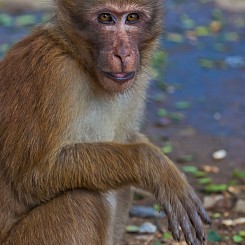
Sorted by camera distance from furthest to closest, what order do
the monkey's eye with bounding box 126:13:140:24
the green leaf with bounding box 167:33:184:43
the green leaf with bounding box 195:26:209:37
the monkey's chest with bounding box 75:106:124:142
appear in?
the green leaf with bounding box 195:26:209:37
the green leaf with bounding box 167:33:184:43
the monkey's chest with bounding box 75:106:124:142
the monkey's eye with bounding box 126:13:140:24

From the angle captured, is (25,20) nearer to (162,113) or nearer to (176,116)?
(162,113)

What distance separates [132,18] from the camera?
6773 millimetres

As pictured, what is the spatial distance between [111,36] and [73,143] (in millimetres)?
906

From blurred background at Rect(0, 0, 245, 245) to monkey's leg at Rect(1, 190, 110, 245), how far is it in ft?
5.42

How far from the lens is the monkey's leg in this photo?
6.62 m

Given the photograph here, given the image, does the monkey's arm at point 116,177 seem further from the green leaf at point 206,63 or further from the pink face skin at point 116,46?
the green leaf at point 206,63

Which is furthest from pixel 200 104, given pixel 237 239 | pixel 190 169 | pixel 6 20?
pixel 6 20

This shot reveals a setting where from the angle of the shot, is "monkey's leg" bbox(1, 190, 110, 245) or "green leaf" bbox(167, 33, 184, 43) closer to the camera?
"monkey's leg" bbox(1, 190, 110, 245)

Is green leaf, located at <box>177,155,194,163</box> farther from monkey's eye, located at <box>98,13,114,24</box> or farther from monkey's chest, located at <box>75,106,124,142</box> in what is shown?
monkey's eye, located at <box>98,13,114,24</box>

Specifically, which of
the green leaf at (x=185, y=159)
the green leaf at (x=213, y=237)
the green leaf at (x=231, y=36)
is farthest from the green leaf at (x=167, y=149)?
the green leaf at (x=231, y=36)

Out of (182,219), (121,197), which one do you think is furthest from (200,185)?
(182,219)

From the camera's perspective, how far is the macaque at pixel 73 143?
6.62 m

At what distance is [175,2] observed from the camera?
16594mm

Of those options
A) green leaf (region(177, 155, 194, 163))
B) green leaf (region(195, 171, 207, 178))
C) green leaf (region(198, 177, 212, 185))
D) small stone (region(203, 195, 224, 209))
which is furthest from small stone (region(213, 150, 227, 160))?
small stone (region(203, 195, 224, 209))
